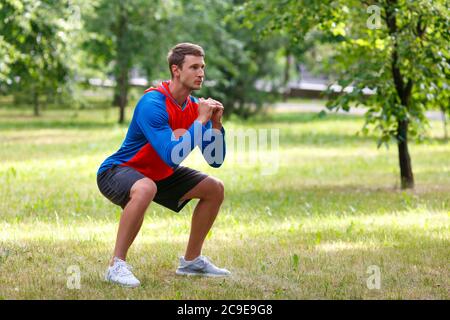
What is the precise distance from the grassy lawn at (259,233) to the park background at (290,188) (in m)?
0.02

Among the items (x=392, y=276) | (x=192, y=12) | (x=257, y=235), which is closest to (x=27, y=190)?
(x=257, y=235)

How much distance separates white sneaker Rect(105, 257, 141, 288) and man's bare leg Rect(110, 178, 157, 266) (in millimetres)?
57

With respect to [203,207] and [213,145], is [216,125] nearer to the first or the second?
[213,145]

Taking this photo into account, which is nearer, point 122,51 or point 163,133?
point 163,133

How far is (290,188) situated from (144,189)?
6.84 meters

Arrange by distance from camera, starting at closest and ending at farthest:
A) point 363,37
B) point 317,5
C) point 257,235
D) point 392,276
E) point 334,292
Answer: point 334,292 → point 392,276 → point 257,235 → point 317,5 → point 363,37

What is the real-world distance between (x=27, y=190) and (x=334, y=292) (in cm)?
675

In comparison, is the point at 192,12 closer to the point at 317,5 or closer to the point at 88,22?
the point at 88,22

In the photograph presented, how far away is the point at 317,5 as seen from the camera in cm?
1142

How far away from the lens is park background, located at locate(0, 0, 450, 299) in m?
6.57

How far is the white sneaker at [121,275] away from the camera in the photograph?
242 inches

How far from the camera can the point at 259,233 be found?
8711 millimetres
